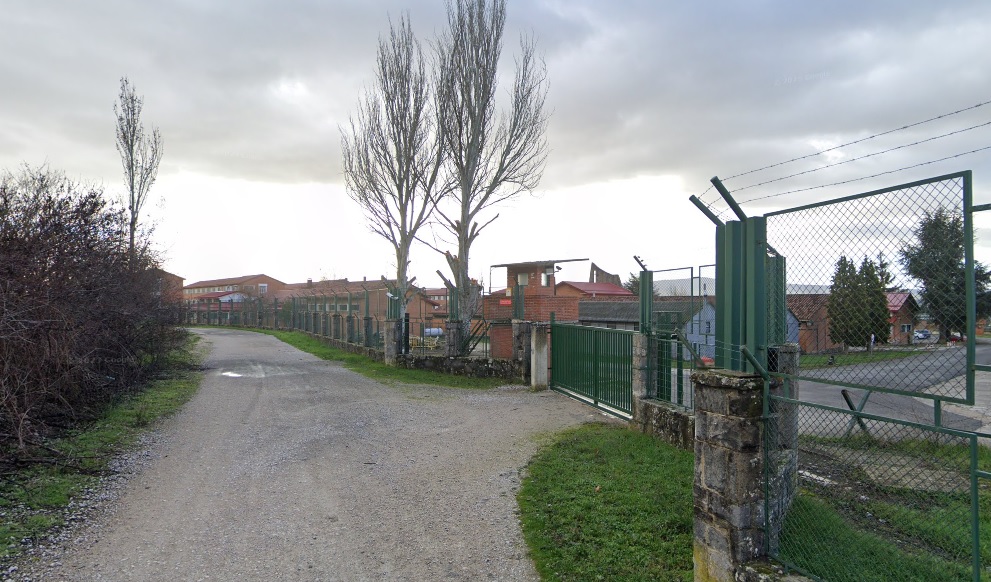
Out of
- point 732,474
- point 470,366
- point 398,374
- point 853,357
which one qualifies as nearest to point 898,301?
point 853,357

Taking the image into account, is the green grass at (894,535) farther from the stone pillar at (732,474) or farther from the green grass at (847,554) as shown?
the stone pillar at (732,474)

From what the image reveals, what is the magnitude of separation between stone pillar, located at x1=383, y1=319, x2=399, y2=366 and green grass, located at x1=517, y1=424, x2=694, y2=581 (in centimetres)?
1000

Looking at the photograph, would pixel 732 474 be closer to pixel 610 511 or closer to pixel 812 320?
pixel 812 320

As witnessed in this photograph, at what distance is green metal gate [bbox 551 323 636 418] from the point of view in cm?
891

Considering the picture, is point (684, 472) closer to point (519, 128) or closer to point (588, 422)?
point (588, 422)

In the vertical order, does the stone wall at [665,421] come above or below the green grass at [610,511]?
above

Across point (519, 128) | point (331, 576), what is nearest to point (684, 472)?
point (331, 576)

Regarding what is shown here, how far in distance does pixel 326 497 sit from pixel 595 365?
5532mm

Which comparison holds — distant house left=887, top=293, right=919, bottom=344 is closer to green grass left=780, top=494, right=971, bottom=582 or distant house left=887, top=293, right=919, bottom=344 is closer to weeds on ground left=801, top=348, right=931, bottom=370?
weeds on ground left=801, top=348, right=931, bottom=370

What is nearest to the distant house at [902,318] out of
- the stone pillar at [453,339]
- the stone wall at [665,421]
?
the stone wall at [665,421]

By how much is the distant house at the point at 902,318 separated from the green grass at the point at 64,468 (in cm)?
565

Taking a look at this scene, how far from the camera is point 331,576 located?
393 cm

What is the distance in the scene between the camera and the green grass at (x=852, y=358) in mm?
2770

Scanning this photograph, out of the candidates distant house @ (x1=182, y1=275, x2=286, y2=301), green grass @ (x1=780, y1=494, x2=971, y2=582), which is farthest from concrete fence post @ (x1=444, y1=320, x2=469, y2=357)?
distant house @ (x1=182, y1=275, x2=286, y2=301)
